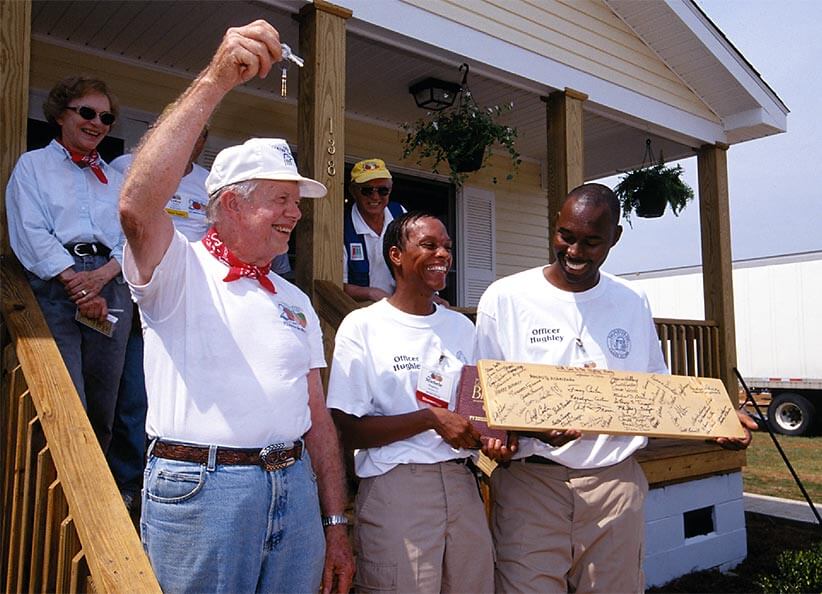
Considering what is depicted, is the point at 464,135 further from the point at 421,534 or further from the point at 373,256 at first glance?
the point at 421,534

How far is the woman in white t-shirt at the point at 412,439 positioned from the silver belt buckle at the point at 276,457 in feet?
1.23

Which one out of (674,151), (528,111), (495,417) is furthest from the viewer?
(674,151)

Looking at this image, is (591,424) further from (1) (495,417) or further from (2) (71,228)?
(2) (71,228)

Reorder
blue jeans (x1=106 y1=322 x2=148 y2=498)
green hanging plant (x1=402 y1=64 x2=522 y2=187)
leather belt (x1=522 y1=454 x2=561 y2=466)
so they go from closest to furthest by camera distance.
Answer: leather belt (x1=522 y1=454 x2=561 y2=466), blue jeans (x1=106 y1=322 x2=148 y2=498), green hanging plant (x1=402 y1=64 x2=522 y2=187)

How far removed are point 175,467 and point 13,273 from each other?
170cm

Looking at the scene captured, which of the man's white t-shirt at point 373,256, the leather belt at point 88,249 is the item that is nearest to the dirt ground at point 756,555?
the man's white t-shirt at point 373,256

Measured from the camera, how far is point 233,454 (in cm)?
180

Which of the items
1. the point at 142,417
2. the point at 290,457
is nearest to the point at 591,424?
the point at 290,457

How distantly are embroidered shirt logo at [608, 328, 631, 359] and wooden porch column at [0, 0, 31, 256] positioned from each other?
254cm

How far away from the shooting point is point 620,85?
6930 mm

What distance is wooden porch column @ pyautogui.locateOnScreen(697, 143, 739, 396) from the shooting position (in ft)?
24.6

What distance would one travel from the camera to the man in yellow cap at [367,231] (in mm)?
4242

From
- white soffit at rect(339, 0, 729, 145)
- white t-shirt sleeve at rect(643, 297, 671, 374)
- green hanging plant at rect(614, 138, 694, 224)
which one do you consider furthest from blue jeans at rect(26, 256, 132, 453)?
green hanging plant at rect(614, 138, 694, 224)

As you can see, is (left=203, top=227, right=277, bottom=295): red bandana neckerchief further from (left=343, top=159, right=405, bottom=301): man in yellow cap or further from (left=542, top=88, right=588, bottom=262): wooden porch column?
(left=542, top=88, right=588, bottom=262): wooden porch column
